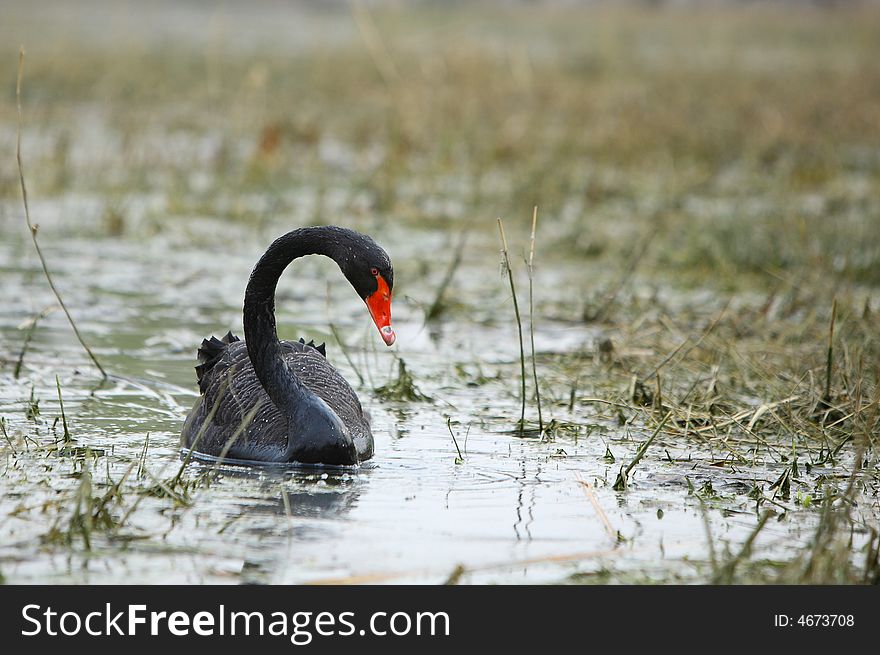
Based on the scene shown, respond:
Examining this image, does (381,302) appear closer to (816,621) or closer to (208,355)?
(208,355)

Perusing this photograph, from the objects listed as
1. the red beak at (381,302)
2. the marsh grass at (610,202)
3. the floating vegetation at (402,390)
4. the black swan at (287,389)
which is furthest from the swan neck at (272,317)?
the floating vegetation at (402,390)

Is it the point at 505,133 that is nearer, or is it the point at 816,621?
the point at 816,621

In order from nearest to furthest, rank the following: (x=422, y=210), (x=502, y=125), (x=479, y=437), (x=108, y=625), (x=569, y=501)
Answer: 1. (x=108, y=625)
2. (x=569, y=501)
3. (x=479, y=437)
4. (x=422, y=210)
5. (x=502, y=125)

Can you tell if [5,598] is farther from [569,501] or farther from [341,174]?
[341,174]

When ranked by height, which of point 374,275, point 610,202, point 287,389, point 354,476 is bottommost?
point 354,476

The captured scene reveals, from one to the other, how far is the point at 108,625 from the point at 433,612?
3.04 feet

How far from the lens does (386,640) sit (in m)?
4.00

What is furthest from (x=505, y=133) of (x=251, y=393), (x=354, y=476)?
(x=354, y=476)

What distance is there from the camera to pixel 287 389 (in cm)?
573

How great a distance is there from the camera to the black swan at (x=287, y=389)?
5500 millimetres

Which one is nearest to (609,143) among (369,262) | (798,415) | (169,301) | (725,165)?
(725,165)

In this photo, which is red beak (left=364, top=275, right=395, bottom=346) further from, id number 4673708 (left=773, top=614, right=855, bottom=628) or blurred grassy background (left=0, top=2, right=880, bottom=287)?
blurred grassy background (left=0, top=2, right=880, bottom=287)

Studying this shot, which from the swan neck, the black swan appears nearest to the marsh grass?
the black swan

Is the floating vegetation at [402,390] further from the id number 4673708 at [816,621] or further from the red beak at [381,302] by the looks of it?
the id number 4673708 at [816,621]
